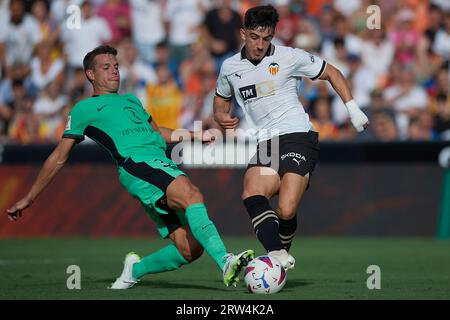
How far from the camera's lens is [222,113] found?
1031 cm

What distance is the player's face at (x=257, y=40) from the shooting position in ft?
32.6

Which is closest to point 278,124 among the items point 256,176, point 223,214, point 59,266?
point 256,176

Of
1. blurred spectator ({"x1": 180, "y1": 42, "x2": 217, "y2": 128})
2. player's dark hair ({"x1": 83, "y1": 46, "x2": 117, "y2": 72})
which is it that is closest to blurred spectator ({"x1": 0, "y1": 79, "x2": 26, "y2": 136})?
blurred spectator ({"x1": 180, "y1": 42, "x2": 217, "y2": 128})

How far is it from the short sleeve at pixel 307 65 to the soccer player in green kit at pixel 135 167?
1.55 m

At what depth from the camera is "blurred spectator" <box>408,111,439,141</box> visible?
1805 cm

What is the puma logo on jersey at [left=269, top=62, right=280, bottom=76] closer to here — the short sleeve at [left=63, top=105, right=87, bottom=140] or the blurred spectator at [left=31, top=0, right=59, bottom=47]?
the short sleeve at [left=63, top=105, right=87, bottom=140]

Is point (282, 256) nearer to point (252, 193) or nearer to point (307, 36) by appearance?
point (252, 193)

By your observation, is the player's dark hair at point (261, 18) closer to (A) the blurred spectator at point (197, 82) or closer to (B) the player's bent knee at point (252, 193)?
(B) the player's bent knee at point (252, 193)

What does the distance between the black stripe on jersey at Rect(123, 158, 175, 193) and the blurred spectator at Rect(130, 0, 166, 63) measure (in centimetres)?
1117

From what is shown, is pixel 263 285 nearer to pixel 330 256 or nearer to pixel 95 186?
pixel 330 256

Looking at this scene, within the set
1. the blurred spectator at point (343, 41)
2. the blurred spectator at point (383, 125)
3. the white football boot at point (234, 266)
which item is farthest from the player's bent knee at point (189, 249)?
the blurred spectator at point (343, 41)

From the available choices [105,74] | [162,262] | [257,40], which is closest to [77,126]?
[105,74]

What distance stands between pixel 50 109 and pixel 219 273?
8.92 metres
